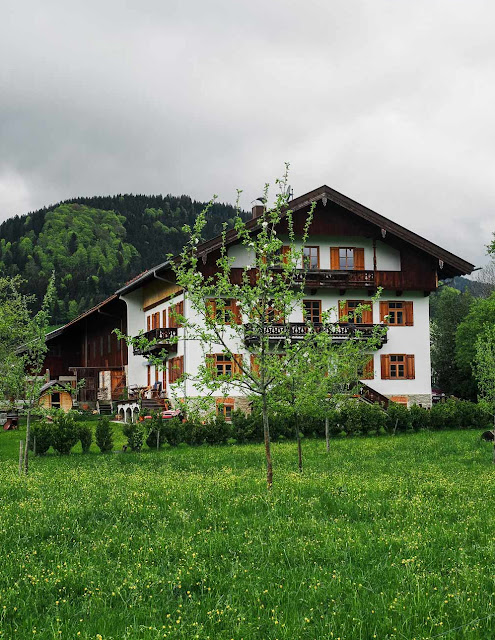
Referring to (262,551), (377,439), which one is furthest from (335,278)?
(262,551)

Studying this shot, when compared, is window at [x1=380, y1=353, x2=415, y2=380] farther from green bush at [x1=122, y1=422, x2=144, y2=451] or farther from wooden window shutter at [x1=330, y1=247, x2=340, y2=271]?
green bush at [x1=122, y1=422, x2=144, y2=451]

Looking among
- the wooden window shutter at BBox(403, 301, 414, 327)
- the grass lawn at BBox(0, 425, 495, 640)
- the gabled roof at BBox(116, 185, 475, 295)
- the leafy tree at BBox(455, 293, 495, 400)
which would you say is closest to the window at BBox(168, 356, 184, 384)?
the gabled roof at BBox(116, 185, 475, 295)

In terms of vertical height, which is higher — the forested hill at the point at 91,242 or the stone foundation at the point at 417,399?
the forested hill at the point at 91,242

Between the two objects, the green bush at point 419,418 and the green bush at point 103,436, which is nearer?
the green bush at point 103,436

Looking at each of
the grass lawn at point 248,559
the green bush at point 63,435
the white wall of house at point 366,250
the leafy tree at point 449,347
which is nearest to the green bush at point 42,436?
the green bush at point 63,435

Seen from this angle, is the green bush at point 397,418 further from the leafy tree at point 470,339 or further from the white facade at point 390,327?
the leafy tree at point 470,339

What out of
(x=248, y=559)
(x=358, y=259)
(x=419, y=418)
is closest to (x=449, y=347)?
(x=358, y=259)

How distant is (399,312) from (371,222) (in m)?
5.75

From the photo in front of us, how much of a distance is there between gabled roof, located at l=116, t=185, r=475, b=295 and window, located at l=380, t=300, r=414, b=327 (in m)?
3.22

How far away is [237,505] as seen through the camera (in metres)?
11.2

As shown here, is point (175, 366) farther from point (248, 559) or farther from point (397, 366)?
point (248, 559)

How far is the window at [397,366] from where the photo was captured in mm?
42906

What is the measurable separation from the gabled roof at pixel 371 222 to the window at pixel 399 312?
10.6 feet

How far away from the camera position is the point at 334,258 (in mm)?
42750
